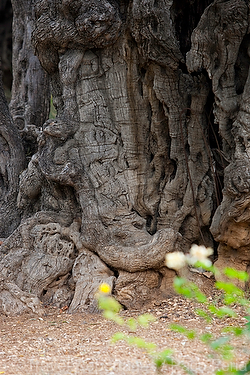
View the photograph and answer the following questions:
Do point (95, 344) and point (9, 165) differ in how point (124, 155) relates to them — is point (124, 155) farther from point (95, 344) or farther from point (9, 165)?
point (95, 344)

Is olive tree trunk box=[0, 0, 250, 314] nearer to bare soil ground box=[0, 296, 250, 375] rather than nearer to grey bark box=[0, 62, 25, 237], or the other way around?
bare soil ground box=[0, 296, 250, 375]

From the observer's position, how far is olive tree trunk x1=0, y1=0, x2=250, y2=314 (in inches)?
201

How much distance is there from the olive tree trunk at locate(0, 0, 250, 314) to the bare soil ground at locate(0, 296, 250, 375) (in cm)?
27

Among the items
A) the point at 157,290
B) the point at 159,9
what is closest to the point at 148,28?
the point at 159,9

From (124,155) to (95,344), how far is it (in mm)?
2334

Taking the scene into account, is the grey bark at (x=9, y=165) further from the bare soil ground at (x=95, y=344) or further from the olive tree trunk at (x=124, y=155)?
the bare soil ground at (x=95, y=344)

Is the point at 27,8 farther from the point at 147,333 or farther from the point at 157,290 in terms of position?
the point at 147,333

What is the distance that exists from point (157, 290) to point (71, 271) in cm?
99

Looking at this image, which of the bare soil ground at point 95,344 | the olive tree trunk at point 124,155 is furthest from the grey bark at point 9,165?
the bare soil ground at point 95,344

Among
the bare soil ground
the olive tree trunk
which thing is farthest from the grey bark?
the bare soil ground

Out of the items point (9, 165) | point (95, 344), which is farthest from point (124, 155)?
point (95, 344)

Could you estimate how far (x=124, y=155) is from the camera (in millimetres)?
5648

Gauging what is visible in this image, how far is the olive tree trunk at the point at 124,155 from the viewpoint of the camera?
16.7 ft

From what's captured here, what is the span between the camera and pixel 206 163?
5586mm
